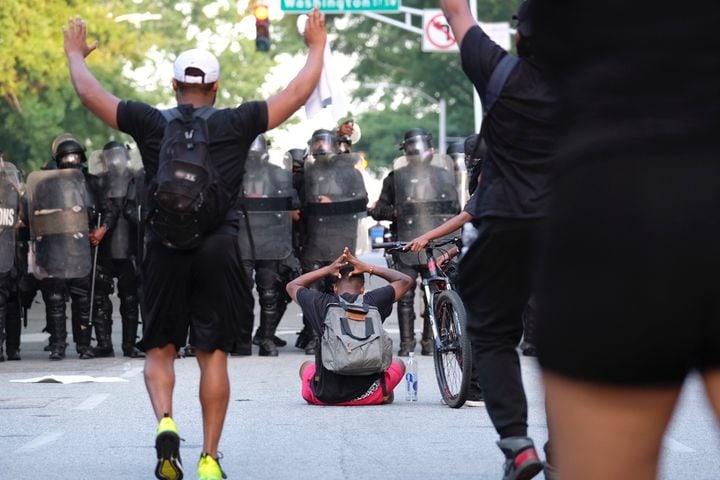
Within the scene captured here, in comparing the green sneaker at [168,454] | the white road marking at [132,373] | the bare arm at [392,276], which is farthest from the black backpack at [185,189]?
the white road marking at [132,373]

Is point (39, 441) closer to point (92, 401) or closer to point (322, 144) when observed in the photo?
point (92, 401)

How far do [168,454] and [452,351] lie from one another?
4.44 metres

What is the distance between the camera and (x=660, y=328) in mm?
2496

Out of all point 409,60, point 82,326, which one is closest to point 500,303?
point 82,326

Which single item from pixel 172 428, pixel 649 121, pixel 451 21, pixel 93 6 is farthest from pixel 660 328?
pixel 93 6

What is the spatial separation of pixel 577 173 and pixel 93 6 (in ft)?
101

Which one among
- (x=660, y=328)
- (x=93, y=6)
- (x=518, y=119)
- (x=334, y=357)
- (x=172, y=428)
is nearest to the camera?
(x=660, y=328)

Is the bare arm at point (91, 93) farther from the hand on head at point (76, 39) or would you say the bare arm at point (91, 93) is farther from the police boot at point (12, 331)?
the police boot at point (12, 331)

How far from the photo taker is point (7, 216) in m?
15.7

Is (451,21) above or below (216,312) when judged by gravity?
above

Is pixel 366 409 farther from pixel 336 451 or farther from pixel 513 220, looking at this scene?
pixel 513 220

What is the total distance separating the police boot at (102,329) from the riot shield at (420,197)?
2.82 metres

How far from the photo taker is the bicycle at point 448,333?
1048cm

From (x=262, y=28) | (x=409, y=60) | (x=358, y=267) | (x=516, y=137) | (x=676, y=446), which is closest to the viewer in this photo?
(x=516, y=137)
